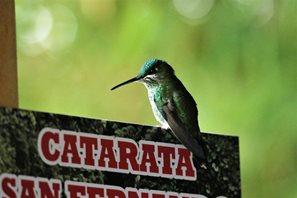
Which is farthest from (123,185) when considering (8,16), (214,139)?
(8,16)

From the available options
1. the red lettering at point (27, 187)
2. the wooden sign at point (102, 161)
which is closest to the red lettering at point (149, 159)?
the wooden sign at point (102, 161)

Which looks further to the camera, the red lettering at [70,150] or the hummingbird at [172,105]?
the hummingbird at [172,105]

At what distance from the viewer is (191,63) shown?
3975 millimetres

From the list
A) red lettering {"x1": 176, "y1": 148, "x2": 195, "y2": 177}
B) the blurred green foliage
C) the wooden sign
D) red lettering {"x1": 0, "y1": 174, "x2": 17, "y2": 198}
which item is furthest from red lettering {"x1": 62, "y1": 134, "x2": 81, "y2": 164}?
the blurred green foliage

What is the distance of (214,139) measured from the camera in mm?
2328

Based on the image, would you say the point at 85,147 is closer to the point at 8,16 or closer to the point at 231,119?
the point at 8,16

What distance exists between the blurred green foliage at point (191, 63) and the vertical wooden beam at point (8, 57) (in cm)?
165

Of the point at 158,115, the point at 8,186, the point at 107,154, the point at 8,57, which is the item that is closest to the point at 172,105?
the point at 158,115

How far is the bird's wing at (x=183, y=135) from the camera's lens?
89.9 inches

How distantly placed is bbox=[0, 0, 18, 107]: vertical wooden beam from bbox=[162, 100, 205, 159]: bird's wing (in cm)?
35

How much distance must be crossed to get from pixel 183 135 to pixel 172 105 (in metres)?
0.13

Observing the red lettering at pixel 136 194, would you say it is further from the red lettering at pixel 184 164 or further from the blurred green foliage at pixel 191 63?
the blurred green foliage at pixel 191 63

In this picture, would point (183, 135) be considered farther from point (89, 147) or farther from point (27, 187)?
point (27, 187)

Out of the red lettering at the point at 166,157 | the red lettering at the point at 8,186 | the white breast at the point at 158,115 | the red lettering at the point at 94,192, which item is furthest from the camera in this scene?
the white breast at the point at 158,115
